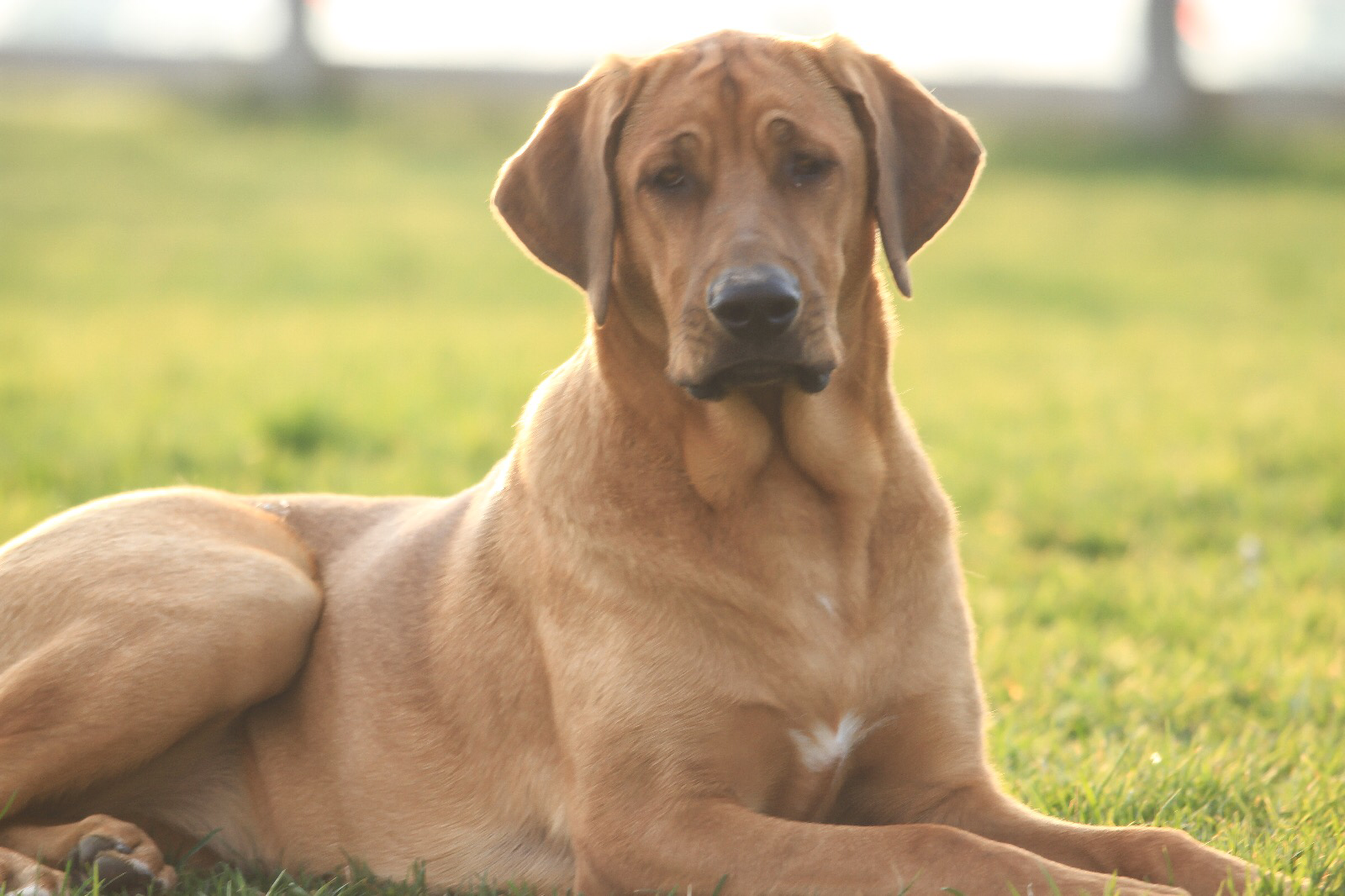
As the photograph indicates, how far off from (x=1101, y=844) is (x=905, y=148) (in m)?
1.71

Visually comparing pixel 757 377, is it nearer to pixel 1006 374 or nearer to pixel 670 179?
pixel 670 179

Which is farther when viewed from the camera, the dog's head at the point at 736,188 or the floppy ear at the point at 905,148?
the floppy ear at the point at 905,148

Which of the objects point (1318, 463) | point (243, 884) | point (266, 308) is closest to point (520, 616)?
point (243, 884)

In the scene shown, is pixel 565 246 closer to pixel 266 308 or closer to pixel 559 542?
pixel 559 542

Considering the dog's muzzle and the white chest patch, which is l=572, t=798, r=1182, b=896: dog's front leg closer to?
the white chest patch

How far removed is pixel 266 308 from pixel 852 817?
1027 cm

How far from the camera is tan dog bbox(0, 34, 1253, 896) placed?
137 inches

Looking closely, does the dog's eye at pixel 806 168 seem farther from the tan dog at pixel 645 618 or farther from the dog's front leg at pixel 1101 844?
the dog's front leg at pixel 1101 844

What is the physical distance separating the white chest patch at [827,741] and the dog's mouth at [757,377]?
0.78m

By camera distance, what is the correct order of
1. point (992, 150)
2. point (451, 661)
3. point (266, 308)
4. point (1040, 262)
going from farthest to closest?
1. point (992, 150)
2. point (1040, 262)
3. point (266, 308)
4. point (451, 661)

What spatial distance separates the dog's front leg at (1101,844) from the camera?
333cm

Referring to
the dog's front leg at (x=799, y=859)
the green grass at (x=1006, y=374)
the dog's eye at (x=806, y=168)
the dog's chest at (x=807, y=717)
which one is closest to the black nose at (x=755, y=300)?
the dog's eye at (x=806, y=168)

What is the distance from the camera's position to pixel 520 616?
3.89 m

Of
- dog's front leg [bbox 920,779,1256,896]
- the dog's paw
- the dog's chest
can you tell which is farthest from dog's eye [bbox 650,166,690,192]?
the dog's paw
